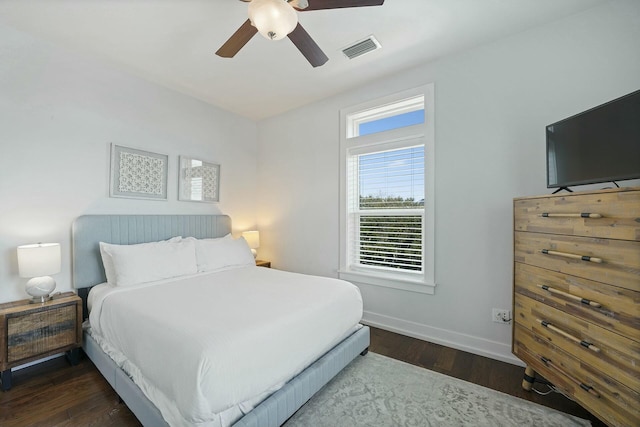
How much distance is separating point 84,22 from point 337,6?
208 centimetres

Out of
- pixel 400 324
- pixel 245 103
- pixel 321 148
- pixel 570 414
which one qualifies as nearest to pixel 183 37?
pixel 245 103

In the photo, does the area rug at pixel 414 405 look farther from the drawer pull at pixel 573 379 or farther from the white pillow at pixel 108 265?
the white pillow at pixel 108 265

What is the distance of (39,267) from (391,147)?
10.9 ft

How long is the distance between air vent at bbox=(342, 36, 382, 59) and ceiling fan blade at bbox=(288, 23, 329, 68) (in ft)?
1.78

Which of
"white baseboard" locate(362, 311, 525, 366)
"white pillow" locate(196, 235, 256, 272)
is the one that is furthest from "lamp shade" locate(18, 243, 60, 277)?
"white baseboard" locate(362, 311, 525, 366)

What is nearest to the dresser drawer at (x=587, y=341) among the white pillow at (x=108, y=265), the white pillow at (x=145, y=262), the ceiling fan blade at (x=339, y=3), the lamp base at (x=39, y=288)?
the ceiling fan blade at (x=339, y=3)

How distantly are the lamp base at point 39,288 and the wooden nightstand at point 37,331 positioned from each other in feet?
0.19

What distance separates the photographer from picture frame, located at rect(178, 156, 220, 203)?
11.1 ft

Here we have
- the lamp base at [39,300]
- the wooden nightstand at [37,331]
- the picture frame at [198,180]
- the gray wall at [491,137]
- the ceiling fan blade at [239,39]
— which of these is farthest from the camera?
the picture frame at [198,180]

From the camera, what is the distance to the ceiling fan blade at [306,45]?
1813mm

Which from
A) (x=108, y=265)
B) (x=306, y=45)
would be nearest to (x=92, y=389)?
(x=108, y=265)

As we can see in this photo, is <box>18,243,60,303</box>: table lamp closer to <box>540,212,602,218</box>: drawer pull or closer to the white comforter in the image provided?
the white comforter

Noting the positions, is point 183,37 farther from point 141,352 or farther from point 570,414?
point 570,414

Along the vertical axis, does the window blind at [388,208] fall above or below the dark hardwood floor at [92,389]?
above
